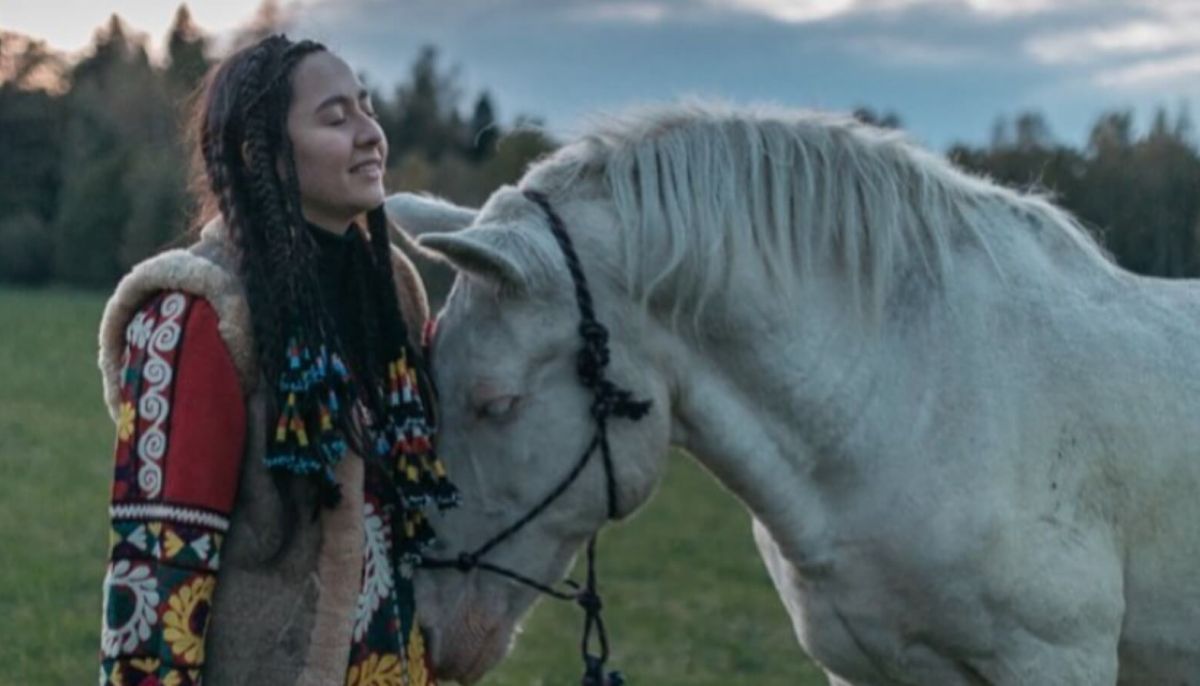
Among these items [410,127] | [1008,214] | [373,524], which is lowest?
[410,127]

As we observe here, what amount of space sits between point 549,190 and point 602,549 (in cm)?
848

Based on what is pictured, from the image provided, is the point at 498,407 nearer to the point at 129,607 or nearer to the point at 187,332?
the point at 187,332

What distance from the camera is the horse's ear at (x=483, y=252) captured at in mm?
2881

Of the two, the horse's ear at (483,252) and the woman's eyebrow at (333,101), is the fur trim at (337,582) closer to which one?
the horse's ear at (483,252)

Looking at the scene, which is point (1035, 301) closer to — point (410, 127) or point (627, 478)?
point (627, 478)

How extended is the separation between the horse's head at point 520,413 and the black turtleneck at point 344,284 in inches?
5.3

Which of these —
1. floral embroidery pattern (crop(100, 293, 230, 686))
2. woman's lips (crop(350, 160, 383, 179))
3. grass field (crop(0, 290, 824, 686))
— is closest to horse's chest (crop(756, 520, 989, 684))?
woman's lips (crop(350, 160, 383, 179))

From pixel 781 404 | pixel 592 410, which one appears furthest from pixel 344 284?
pixel 781 404

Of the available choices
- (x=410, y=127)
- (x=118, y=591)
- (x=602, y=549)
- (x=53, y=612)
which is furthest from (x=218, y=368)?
(x=410, y=127)

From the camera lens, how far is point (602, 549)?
11406 mm

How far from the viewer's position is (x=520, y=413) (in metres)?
3.01

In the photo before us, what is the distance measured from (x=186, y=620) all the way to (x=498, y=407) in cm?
74

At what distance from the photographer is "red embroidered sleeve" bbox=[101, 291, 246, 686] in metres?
2.46

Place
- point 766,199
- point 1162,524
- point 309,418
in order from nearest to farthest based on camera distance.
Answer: point 309,418
point 766,199
point 1162,524
